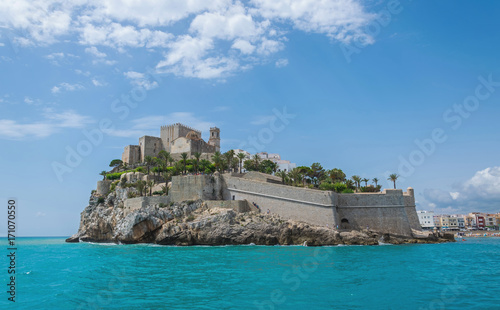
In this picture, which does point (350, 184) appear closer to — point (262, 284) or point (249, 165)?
point (249, 165)

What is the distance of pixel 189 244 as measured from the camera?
3375cm

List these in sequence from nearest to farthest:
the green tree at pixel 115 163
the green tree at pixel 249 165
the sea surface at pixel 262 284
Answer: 1. the sea surface at pixel 262 284
2. the green tree at pixel 249 165
3. the green tree at pixel 115 163

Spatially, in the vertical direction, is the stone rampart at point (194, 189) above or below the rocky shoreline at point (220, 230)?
above

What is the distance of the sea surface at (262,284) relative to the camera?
37.2 feet

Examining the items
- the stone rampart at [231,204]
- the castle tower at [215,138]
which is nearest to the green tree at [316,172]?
the stone rampart at [231,204]

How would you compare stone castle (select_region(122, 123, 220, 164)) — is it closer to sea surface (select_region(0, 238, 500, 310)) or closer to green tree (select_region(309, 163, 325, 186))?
green tree (select_region(309, 163, 325, 186))

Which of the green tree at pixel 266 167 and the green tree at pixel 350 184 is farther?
the green tree at pixel 266 167

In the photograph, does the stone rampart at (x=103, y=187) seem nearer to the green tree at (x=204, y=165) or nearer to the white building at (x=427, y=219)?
the green tree at (x=204, y=165)

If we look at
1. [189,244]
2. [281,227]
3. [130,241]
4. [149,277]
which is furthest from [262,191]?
[149,277]

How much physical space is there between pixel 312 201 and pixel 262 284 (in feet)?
70.2

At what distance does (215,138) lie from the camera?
64.4 metres

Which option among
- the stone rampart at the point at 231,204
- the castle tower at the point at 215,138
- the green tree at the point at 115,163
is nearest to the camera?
the stone rampart at the point at 231,204

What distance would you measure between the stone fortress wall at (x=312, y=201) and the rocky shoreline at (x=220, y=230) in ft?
3.71

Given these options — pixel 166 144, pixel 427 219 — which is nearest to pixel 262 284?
pixel 166 144
